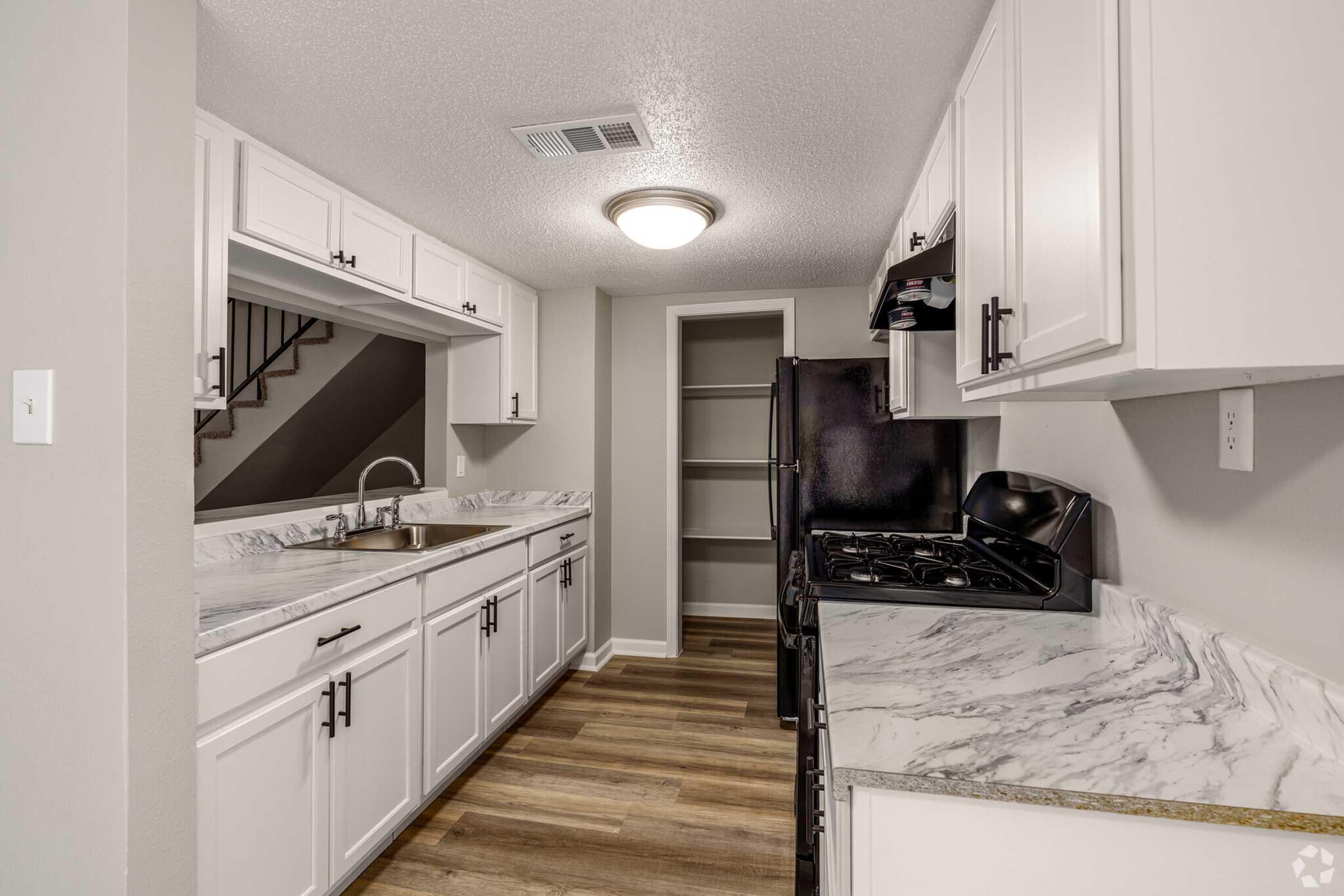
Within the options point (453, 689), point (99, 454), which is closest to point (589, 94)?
point (99, 454)

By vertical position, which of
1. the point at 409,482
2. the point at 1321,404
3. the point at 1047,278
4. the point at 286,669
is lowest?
the point at 286,669

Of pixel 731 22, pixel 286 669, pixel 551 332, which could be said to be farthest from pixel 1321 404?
pixel 551 332

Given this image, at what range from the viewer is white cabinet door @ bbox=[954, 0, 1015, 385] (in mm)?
1281

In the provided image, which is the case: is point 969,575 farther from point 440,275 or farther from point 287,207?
point 440,275

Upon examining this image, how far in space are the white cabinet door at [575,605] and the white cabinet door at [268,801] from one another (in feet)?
5.72

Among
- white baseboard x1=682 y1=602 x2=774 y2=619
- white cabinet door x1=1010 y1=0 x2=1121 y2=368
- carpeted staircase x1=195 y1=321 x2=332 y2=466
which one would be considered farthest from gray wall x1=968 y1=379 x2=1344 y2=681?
white baseboard x1=682 y1=602 x2=774 y2=619

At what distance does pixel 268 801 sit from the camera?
1.57 m

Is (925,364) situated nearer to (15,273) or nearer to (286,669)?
(286,669)

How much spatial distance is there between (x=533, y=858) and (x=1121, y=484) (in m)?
1.99

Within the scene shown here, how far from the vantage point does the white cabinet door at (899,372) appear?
238 cm

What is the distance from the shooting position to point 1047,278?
1.05 metres

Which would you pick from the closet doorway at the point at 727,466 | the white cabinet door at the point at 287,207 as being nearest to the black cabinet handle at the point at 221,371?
the white cabinet door at the point at 287,207

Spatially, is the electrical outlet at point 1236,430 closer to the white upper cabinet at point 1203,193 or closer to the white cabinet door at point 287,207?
the white upper cabinet at point 1203,193

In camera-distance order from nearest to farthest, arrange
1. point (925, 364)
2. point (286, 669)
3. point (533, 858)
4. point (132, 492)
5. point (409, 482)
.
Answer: point (132, 492), point (286, 669), point (533, 858), point (925, 364), point (409, 482)
